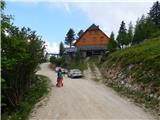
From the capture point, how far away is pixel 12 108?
2245 cm

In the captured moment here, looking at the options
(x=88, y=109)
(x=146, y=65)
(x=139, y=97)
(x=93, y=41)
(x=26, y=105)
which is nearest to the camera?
(x=88, y=109)

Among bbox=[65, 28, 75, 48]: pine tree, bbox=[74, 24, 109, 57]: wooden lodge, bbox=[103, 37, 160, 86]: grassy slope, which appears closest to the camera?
bbox=[103, 37, 160, 86]: grassy slope

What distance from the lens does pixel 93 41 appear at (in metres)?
90.6

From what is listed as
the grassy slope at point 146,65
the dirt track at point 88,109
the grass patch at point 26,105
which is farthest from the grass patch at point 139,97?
the grass patch at point 26,105

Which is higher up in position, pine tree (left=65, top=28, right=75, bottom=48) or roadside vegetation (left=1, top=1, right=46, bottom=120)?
pine tree (left=65, top=28, right=75, bottom=48)

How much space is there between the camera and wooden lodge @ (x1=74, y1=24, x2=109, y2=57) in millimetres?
90062

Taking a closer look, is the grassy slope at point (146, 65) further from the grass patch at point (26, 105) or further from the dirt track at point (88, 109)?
the grass patch at point (26, 105)

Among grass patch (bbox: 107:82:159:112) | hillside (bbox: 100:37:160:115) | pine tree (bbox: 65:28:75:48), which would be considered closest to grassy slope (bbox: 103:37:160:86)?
hillside (bbox: 100:37:160:115)

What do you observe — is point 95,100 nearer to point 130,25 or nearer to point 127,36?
point 127,36

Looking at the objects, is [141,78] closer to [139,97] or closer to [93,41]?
[139,97]

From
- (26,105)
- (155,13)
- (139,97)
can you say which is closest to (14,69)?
(26,105)

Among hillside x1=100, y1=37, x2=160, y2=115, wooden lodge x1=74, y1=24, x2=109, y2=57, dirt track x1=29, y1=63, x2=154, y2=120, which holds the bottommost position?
dirt track x1=29, y1=63, x2=154, y2=120

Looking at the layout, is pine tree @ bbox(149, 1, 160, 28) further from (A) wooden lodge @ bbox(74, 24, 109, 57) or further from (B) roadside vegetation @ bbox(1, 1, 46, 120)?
(B) roadside vegetation @ bbox(1, 1, 46, 120)

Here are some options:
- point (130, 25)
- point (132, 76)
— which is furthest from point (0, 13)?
point (130, 25)
